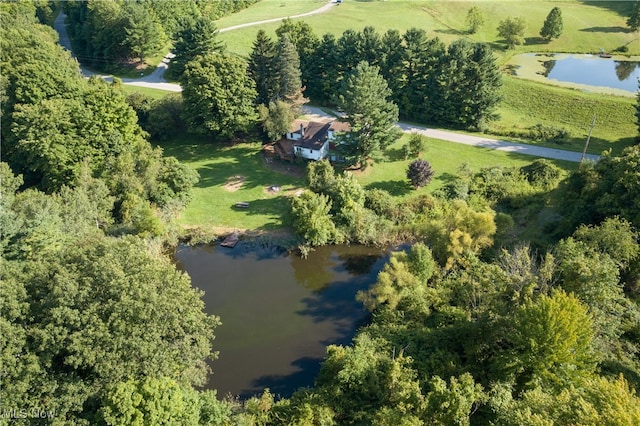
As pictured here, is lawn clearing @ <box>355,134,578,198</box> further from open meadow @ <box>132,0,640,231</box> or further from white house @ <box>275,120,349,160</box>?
white house @ <box>275,120,349,160</box>

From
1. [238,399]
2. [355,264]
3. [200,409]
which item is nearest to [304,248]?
[355,264]

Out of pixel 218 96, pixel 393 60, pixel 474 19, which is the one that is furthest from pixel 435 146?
pixel 474 19

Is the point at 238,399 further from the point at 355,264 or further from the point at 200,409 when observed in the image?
the point at 355,264

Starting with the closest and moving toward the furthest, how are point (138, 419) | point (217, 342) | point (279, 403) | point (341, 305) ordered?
point (138, 419)
point (279, 403)
point (217, 342)
point (341, 305)

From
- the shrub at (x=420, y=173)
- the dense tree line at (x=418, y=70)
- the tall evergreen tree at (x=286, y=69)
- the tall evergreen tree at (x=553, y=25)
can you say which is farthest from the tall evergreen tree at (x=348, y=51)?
the tall evergreen tree at (x=553, y=25)

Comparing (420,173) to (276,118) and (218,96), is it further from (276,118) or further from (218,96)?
(218,96)

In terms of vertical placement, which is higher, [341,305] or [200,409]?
[200,409]

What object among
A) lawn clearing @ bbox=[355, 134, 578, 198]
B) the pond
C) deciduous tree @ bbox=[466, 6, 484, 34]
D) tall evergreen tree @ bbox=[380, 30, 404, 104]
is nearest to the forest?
tall evergreen tree @ bbox=[380, 30, 404, 104]
